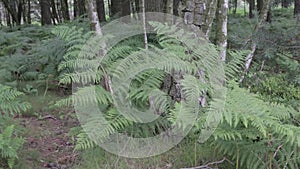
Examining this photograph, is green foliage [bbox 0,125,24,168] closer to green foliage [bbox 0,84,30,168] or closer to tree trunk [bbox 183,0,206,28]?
green foliage [bbox 0,84,30,168]

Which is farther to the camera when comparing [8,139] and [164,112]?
[164,112]

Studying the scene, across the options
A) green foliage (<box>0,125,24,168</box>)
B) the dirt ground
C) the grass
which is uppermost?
green foliage (<box>0,125,24,168</box>)

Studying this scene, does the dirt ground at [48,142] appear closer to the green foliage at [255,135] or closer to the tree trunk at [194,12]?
the green foliage at [255,135]

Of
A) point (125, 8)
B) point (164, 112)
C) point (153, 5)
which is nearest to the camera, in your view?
point (164, 112)

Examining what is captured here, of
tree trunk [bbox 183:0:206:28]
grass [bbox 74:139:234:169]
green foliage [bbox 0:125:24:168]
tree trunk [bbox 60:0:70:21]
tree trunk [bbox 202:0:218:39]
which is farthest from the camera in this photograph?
tree trunk [bbox 60:0:70:21]

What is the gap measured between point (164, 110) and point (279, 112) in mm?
1086

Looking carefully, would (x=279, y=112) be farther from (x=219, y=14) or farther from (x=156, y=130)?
(x=219, y=14)

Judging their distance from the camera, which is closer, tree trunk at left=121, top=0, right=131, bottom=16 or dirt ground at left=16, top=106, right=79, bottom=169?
dirt ground at left=16, top=106, right=79, bottom=169

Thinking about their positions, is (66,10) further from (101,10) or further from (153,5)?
(153,5)

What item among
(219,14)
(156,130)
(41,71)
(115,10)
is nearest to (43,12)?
(115,10)

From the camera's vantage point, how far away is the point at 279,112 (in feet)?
9.93

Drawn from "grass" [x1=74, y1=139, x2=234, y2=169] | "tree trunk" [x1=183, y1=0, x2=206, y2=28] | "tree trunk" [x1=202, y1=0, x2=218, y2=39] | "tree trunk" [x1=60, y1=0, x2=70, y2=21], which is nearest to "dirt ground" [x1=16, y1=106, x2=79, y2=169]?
"grass" [x1=74, y1=139, x2=234, y2=169]

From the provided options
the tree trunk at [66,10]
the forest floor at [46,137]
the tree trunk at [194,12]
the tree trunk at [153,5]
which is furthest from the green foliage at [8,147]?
the tree trunk at [66,10]

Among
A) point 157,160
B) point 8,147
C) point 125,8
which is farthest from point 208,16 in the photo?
point 125,8
